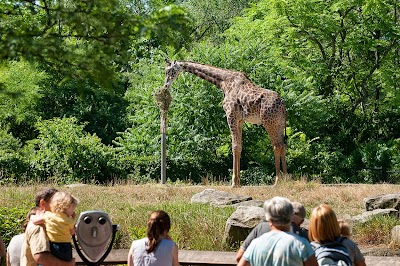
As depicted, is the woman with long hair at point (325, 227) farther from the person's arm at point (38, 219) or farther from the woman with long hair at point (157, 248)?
the person's arm at point (38, 219)

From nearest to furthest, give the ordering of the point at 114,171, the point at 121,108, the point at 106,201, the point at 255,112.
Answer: the point at 106,201
the point at 255,112
the point at 114,171
the point at 121,108

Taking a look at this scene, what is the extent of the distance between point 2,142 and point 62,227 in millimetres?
23774

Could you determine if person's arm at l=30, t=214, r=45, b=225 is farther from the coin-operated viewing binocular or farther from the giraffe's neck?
the giraffe's neck

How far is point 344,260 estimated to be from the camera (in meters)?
6.07

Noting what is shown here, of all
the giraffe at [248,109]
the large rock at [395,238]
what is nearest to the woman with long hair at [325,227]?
the large rock at [395,238]

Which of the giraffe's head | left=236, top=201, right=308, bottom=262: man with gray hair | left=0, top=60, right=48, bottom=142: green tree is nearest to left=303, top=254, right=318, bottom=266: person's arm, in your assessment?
left=236, top=201, right=308, bottom=262: man with gray hair

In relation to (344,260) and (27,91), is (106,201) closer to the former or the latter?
(344,260)

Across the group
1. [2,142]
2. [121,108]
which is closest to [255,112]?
[2,142]

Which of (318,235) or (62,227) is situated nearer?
(318,235)

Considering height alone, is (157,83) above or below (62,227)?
above

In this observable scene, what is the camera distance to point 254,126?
91.8 ft

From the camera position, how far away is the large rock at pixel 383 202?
550 inches

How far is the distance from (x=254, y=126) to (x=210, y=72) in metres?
7.42

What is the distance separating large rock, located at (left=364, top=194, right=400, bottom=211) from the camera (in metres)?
14.0
